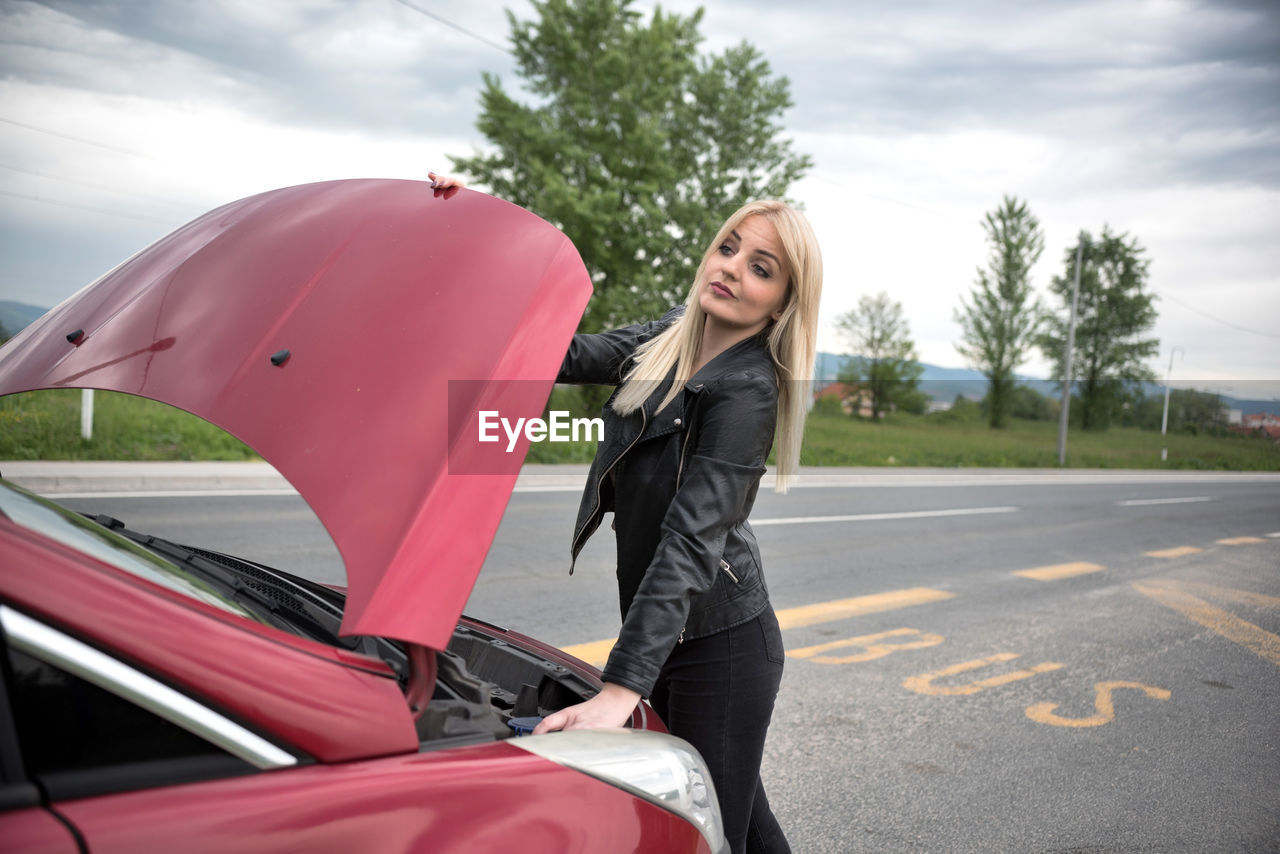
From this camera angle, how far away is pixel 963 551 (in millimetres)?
9516

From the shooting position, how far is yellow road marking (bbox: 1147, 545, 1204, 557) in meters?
10.0

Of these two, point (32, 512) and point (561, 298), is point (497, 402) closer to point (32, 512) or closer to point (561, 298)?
point (561, 298)

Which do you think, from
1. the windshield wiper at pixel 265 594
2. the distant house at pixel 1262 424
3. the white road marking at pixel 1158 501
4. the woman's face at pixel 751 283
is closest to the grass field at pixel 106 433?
the windshield wiper at pixel 265 594

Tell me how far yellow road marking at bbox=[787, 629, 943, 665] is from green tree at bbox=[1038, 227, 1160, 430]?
160ft

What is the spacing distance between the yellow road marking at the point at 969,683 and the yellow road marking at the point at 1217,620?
1.75 m

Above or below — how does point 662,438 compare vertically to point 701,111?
below

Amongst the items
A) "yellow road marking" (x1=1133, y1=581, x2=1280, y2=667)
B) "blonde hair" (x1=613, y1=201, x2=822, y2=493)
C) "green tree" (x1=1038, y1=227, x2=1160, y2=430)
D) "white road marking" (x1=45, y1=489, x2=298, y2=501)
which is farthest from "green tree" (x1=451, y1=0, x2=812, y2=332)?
"green tree" (x1=1038, y1=227, x2=1160, y2=430)

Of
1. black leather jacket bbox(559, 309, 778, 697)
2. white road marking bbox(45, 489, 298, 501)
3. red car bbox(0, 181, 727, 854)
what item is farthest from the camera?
white road marking bbox(45, 489, 298, 501)

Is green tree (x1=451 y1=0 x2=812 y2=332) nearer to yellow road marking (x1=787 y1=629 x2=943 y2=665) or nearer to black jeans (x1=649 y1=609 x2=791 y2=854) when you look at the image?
yellow road marking (x1=787 y1=629 x2=943 y2=665)

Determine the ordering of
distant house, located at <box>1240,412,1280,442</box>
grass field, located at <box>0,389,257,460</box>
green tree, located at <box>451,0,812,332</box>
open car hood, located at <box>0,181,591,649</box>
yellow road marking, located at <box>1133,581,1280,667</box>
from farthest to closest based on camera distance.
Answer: green tree, located at <box>451,0,812,332</box> → distant house, located at <box>1240,412,1280,442</box> → grass field, located at <box>0,389,257,460</box> → yellow road marking, located at <box>1133,581,1280,667</box> → open car hood, located at <box>0,181,591,649</box>

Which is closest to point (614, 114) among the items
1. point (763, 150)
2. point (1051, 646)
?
point (763, 150)

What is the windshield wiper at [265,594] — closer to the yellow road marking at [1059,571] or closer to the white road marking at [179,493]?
the yellow road marking at [1059,571]

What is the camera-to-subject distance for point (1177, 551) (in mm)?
10336

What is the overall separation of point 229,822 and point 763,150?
2882cm
